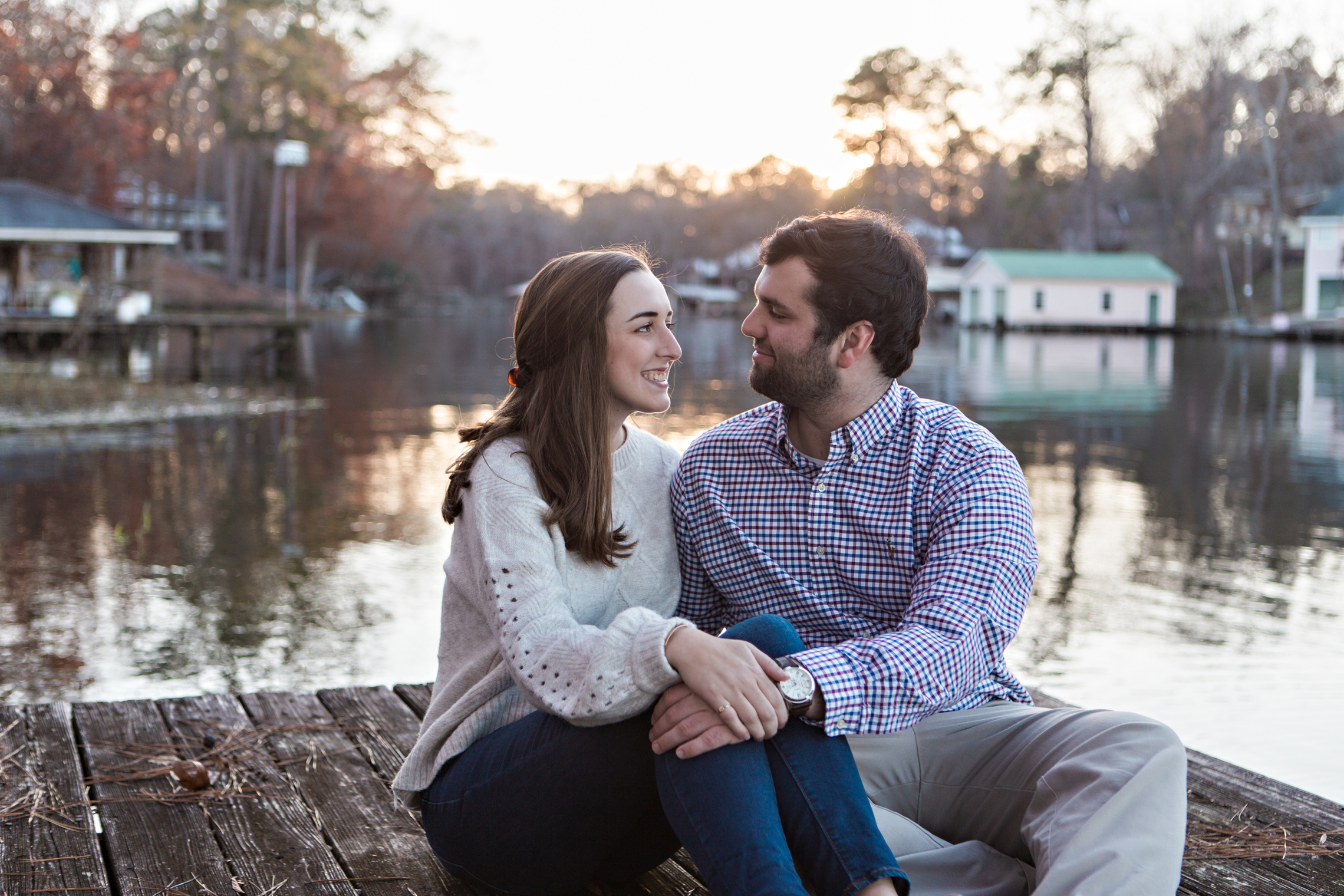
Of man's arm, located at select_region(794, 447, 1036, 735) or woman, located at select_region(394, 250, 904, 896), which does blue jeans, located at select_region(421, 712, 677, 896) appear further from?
man's arm, located at select_region(794, 447, 1036, 735)

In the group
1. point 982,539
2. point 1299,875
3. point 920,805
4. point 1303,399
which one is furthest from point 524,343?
point 1303,399

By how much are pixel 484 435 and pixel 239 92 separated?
2235 inches

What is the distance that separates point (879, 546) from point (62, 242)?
2972cm

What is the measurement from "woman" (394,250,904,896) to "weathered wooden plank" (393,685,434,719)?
1.25 m

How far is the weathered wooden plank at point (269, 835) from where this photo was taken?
2611 mm

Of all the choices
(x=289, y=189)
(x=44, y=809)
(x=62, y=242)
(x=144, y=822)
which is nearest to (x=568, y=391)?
(x=144, y=822)

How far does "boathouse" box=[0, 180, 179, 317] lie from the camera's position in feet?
87.2

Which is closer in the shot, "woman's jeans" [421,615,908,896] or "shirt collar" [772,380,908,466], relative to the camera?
"woman's jeans" [421,615,908,896]

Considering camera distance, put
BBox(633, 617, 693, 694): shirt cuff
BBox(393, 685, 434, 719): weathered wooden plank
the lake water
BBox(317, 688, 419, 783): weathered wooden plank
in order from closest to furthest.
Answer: BBox(633, 617, 693, 694): shirt cuff
BBox(317, 688, 419, 783): weathered wooden plank
BBox(393, 685, 434, 719): weathered wooden plank
the lake water

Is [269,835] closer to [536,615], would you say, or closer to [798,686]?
[536,615]

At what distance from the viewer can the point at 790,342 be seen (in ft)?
9.14

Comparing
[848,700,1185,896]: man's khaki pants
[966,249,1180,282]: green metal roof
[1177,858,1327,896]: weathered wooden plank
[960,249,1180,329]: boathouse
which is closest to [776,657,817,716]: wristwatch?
[848,700,1185,896]: man's khaki pants

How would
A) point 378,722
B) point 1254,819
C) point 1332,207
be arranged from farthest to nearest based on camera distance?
point 1332,207
point 378,722
point 1254,819

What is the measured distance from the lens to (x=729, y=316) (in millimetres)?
66750
